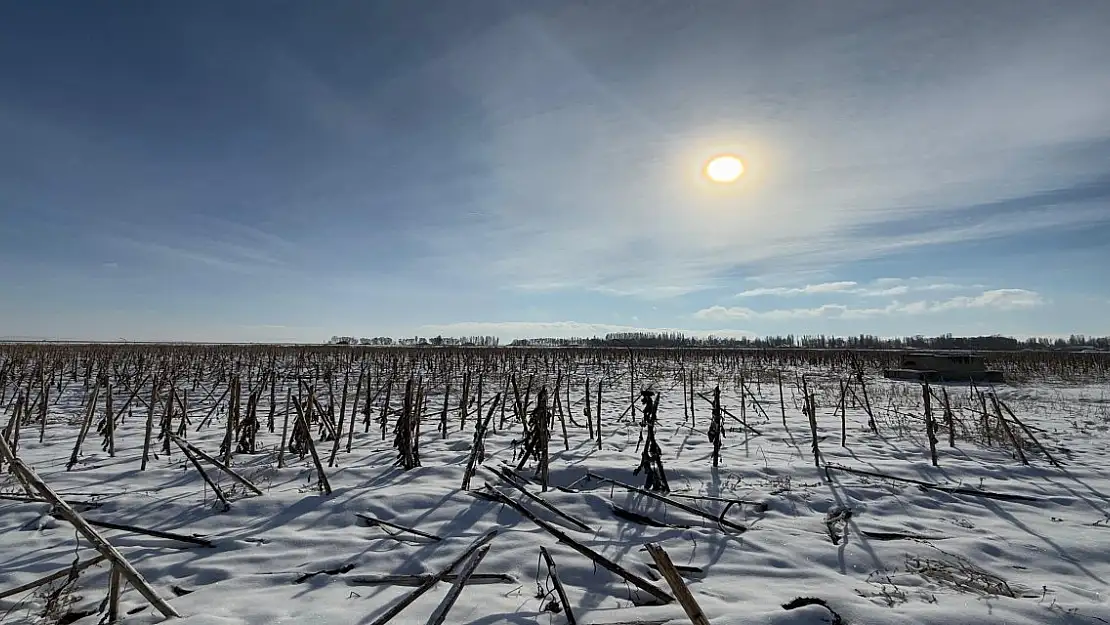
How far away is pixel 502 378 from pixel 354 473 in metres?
20.3

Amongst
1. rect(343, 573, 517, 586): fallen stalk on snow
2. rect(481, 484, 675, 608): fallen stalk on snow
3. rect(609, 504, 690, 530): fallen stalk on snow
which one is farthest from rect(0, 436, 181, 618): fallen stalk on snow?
rect(609, 504, 690, 530): fallen stalk on snow

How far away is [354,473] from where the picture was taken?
25.5 ft

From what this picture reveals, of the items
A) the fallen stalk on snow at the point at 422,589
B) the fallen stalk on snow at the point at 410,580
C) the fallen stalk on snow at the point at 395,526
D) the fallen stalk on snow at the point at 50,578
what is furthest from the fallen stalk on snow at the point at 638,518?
the fallen stalk on snow at the point at 50,578

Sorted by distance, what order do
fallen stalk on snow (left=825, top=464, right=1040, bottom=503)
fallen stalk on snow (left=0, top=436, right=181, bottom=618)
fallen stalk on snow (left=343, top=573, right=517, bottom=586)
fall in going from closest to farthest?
fallen stalk on snow (left=0, top=436, right=181, bottom=618), fallen stalk on snow (left=343, top=573, right=517, bottom=586), fallen stalk on snow (left=825, top=464, right=1040, bottom=503)

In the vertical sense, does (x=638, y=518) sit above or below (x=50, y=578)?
below

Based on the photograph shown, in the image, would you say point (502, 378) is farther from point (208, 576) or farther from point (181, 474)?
point (208, 576)

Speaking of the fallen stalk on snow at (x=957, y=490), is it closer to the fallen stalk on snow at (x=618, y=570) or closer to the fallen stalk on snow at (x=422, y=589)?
the fallen stalk on snow at (x=618, y=570)

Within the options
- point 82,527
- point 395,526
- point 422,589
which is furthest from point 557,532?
point 82,527

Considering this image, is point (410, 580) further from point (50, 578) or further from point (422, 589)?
point (50, 578)

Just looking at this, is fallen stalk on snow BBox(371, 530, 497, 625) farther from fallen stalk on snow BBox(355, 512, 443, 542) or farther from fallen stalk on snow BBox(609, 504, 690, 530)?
fallen stalk on snow BBox(609, 504, 690, 530)

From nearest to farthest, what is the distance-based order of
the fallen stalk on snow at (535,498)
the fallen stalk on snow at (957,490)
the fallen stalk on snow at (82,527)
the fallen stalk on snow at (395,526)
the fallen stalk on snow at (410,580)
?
the fallen stalk on snow at (82,527) → the fallen stalk on snow at (410,580) → the fallen stalk on snow at (395,526) → the fallen stalk on snow at (535,498) → the fallen stalk on snow at (957,490)

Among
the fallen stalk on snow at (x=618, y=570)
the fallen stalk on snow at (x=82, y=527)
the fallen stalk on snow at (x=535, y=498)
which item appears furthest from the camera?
the fallen stalk on snow at (x=535, y=498)

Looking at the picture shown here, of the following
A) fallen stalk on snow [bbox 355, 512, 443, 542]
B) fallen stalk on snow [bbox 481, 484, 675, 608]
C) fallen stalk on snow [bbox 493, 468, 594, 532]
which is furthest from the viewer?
fallen stalk on snow [bbox 493, 468, 594, 532]

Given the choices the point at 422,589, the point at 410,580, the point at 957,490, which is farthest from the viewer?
the point at 957,490
